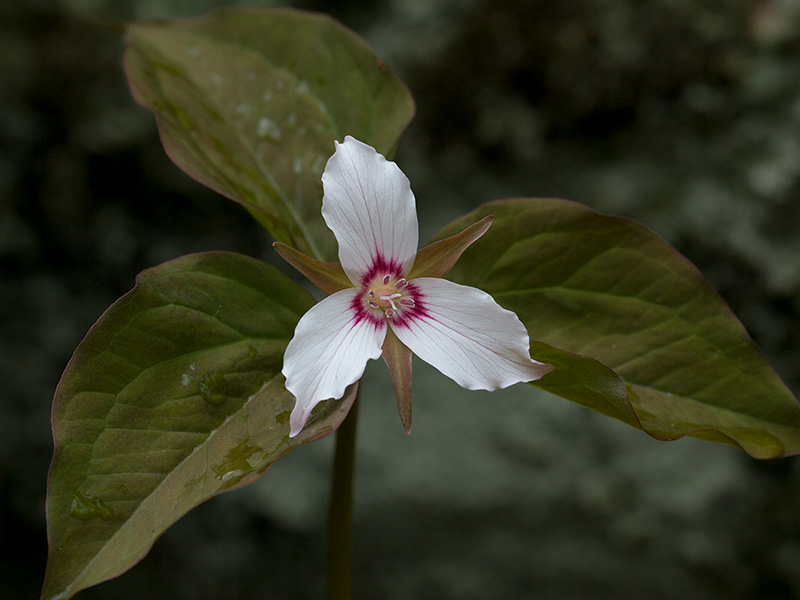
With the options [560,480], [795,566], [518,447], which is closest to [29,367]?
[518,447]

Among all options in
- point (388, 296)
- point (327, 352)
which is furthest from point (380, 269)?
point (327, 352)

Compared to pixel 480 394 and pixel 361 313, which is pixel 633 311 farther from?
pixel 480 394

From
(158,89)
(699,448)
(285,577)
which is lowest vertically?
(285,577)

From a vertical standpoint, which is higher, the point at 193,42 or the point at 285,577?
the point at 193,42

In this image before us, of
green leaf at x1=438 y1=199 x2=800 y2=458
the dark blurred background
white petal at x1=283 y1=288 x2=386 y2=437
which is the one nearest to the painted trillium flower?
white petal at x1=283 y1=288 x2=386 y2=437

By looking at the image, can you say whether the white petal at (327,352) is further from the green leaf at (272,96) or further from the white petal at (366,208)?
the green leaf at (272,96)

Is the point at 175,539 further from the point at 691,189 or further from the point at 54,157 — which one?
the point at 691,189
